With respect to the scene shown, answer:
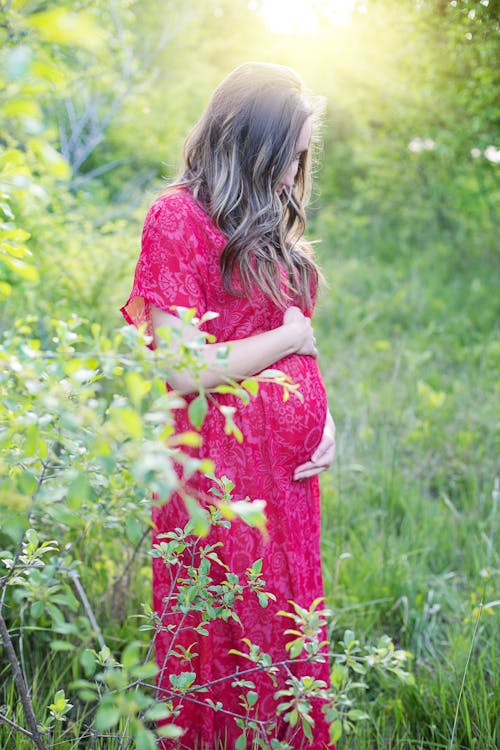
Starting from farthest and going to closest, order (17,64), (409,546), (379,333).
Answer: (379,333)
(409,546)
(17,64)

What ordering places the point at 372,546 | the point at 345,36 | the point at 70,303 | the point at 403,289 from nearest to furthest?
the point at 372,546
the point at 70,303
the point at 345,36
the point at 403,289

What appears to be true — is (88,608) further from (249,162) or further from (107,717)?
(249,162)

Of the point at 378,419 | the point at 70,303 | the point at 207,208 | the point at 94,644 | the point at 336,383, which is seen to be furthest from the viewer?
the point at 336,383

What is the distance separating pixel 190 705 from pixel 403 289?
17.9ft

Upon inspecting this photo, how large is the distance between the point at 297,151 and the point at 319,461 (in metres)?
0.75

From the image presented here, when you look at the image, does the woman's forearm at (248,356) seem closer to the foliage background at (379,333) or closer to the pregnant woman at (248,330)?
the pregnant woman at (248,330)

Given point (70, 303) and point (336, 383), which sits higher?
point (70, 303)

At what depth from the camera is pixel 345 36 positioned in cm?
604

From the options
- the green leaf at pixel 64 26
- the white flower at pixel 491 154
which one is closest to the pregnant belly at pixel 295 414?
the green leaf at pixel 64 26

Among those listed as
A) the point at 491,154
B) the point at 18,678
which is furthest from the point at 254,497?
the point at 491,154

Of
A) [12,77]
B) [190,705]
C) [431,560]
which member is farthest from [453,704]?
[12,77]

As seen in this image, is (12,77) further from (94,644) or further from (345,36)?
(345,36)

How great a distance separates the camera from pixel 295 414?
69.1 inches

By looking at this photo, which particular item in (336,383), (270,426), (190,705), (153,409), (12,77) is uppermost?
(12,77)
